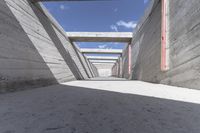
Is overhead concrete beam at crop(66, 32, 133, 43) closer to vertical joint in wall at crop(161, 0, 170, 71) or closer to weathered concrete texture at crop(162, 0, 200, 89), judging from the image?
vertical joint in wall at crop(161, 0, 170, 71)

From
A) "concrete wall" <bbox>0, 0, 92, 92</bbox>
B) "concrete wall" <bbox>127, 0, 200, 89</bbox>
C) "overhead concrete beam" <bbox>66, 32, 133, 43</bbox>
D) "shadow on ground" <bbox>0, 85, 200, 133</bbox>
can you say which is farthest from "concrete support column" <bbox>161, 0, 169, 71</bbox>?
"overhead concrete beam" <bbox>66, 32, 133, 43</bbox>

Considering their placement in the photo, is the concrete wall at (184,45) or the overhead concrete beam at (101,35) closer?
the concrete wall at (184,45)

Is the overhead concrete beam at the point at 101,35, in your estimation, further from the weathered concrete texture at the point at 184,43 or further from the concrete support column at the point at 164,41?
the weathered concrete texture at the point at 184,43

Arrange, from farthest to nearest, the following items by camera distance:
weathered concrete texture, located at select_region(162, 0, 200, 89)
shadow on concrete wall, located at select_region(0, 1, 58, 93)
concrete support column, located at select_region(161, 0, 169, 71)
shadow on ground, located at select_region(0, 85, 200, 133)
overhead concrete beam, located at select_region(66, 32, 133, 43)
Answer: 1. overhead concrete beam, located at select_region(66, 32, 133, 43)
2. concrete support column, located at select_region(161, 0, 169, 71)
3. weathered concrete texture, located at select_region(162, 0, 200, 89)
4. shadow on concrete wall, located at select_region(0, 1, 58, 93)
5. shadow on ground, located at select_region(0, 85, 200, 133)

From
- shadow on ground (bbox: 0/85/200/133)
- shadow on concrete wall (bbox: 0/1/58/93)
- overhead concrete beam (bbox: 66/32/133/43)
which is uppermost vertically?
overhead concrete beam (bbox: 66/32/133/43)

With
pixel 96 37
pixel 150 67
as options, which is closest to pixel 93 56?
pixel 96 37

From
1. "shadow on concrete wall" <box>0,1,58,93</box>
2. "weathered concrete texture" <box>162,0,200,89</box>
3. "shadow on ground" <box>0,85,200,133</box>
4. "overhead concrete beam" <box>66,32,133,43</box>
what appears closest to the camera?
"shadow on ground" <box>0,85,200,133</box>

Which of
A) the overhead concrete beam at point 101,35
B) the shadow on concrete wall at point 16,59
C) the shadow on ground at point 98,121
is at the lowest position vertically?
the shadow on ground at point 98,121

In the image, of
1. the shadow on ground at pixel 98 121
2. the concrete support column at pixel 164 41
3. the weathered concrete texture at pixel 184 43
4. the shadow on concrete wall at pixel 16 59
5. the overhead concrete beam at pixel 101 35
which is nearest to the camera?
the shadow on ground at pixel 98 121

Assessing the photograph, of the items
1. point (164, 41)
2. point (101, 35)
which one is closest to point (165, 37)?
point (164, 41)

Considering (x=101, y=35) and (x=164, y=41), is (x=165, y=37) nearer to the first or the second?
(x=164, y=41)

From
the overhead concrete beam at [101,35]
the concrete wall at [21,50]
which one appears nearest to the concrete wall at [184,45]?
the concrete wall at [21,50]

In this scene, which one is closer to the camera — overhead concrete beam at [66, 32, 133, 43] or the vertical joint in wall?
the vertical joint in wall

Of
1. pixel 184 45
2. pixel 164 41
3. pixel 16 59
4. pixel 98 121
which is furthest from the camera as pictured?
pixel 164 41
